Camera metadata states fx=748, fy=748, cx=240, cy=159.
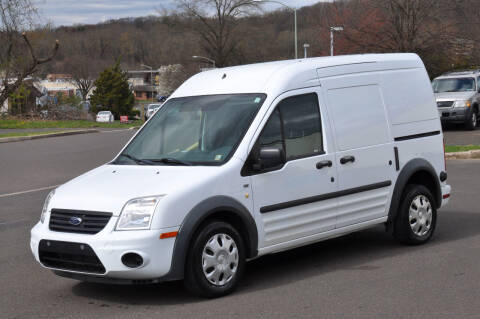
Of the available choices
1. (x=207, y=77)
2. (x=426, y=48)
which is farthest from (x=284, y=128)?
(x=426, y=48)

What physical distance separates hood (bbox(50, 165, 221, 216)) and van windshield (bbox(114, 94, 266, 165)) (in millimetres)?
214

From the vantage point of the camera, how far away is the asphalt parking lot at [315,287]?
219 inches

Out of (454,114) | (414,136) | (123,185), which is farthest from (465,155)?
(123,185)

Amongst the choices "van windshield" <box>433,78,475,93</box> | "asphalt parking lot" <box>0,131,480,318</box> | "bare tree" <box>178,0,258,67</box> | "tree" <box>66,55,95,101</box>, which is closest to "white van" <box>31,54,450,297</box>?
"asphalt parking lot" <box>0,131,480,318</box>

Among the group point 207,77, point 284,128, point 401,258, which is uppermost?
point 207,77

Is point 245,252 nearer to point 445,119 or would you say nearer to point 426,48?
point 445,119

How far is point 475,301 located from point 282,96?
7.90 ft

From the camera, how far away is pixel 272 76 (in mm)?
6758

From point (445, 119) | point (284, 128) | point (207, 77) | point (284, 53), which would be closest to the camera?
point (284, 128)

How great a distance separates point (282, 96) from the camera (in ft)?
22.1

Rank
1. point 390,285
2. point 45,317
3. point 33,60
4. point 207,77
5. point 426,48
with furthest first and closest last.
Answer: point 33,60, point 426,48, point 207,77, point 390,285, point 45,317

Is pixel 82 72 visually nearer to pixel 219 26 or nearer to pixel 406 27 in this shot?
pixel 219 26

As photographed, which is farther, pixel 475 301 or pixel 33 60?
pixel 33 60

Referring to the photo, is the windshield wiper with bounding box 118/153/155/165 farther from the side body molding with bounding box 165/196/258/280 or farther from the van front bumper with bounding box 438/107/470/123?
the van front bumper with bounding box 438/107/470/123
